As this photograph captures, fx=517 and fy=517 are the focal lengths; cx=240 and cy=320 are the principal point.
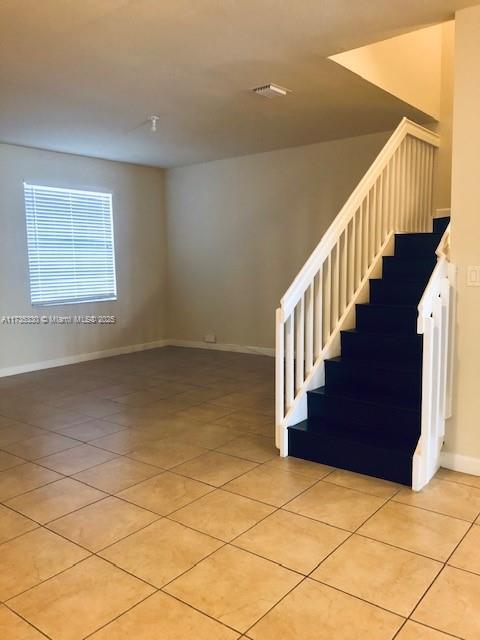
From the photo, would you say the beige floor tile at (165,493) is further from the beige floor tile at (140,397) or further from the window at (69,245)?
the window at (69,245)

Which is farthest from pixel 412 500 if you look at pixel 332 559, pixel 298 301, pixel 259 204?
pixel 259 204

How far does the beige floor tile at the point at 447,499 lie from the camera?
261 centimetres

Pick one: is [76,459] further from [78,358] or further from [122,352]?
[122,352]

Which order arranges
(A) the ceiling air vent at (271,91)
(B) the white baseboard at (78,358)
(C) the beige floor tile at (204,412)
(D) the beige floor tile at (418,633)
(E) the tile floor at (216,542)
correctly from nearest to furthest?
1. (D) the beige floor tile at (418,633)
2. (E) the tile floor at (216,542)
3. (A) the ceiling air vent at (271,91)
4. (C) the beige floor tile at (204,412)
5. (B) the white baseboard at (78,358)

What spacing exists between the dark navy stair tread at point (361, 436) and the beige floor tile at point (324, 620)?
46.4 inches

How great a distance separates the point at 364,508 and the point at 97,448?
189cm

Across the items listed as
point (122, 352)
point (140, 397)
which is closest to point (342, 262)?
point (140, 397)

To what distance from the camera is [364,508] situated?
8.75 ft

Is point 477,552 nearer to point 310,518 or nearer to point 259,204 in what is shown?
point 310,518

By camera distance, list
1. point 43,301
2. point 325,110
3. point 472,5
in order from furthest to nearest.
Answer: point 43,301 < point 325,110 < point 472,5

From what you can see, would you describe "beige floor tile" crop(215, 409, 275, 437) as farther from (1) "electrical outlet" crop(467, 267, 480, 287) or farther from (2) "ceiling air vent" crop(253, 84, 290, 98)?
(2) "ceiling air vent" crop(253, 84, 290, 98)

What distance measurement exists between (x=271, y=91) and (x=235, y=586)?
350 cm

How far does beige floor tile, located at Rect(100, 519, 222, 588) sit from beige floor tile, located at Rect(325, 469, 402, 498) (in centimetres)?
93

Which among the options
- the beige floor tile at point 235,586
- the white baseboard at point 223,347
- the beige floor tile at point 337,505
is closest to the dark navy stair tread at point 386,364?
the beige floor tile at point 337,505
